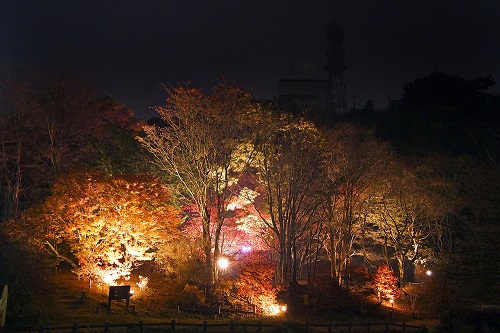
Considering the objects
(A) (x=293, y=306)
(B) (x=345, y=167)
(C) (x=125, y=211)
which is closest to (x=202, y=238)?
(C) (x=125, y=211)

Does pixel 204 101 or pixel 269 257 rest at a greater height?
pixel 204 101

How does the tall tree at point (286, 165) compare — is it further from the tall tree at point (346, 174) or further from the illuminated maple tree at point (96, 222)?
the illuminated maple tree at point (96, 222)

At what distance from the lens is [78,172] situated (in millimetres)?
20891

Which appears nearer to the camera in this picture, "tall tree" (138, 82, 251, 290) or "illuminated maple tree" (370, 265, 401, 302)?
"tall tree" (138, 82, 251, 290)

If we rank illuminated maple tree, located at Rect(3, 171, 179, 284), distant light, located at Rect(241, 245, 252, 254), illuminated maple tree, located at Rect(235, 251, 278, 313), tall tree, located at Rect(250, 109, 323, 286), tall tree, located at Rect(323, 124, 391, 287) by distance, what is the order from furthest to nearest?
distant light, located at Rect(241, 245, 252, 254), tall tree, located at Rect(323, 124, 391, 287), tall tree, located at Rect(250, 109, 323, 286), illuminated maple tree, located at Rect(235, 251, 278, 313), illuminated maple tree, located at Rect(3, 171, 179, 284)

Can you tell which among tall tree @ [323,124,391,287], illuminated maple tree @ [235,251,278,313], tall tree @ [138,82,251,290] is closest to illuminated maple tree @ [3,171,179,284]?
tall tree @ [138,82,251,290]

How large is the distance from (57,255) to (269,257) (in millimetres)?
12268

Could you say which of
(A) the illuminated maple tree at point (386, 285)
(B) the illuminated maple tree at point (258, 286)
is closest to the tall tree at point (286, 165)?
(B) the illuminated maple tree at point (258, 286)

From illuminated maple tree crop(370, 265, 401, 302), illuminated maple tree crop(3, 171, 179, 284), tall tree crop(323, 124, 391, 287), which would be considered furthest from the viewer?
tall tree crop(323, 124, 391, 287)

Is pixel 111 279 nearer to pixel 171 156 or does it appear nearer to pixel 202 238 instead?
pixel 202 238

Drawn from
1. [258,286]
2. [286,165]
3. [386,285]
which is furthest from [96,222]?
[386,285]

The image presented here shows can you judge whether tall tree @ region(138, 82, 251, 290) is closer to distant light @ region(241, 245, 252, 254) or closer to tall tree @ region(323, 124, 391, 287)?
distant light @ region(241, 245, 252, 254)

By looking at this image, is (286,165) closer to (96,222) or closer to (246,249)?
(246,249)

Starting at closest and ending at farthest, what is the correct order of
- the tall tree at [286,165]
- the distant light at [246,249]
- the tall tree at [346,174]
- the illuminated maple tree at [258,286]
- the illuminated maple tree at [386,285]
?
the illuminated maple tree at [258,286]
the tall tree at [286,165]
the illuminated maple tree at [386,285]
the tall tree at [346,174]
the distant light at [246,249]
